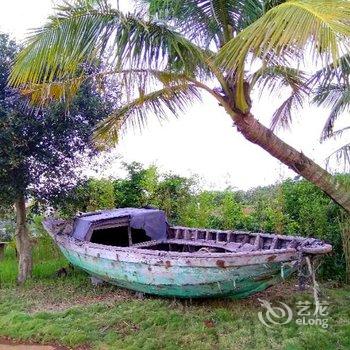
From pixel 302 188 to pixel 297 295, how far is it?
224 centimetres

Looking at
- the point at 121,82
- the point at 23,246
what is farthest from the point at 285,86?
the point at 23,246

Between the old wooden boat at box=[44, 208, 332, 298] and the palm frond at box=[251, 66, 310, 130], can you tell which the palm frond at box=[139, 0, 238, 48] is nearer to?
the palm frond at box=[251, 66, 310, 130]

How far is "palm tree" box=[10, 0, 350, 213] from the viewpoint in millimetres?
3590

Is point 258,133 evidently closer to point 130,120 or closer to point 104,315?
point 130,120

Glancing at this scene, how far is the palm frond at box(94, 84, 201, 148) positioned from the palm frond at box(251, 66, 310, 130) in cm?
88

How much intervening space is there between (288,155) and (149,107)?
6.06ft

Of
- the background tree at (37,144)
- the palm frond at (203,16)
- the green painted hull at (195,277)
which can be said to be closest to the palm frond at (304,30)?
the palm frond at (203,16)

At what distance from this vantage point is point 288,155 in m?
4.77

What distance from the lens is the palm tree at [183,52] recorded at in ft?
11.8

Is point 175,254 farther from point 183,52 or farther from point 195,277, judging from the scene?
point 183,52

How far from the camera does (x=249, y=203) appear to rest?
29.7ft

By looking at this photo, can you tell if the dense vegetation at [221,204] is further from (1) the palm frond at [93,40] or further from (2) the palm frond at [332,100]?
(1) the palm frond at [93,40]

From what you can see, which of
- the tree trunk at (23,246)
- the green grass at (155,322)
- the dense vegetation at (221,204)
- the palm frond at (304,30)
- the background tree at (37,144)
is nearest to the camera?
the palm frond at (304,30)

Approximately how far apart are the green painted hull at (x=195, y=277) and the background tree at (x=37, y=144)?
1936mm
